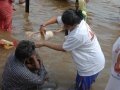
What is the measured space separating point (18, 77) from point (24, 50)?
387mm

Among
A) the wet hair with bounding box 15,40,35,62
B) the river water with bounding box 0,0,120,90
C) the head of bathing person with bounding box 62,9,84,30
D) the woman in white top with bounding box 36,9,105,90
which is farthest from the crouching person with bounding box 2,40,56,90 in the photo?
the river water with bounding box 0,0,120,90

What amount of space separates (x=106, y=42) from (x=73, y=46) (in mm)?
3224

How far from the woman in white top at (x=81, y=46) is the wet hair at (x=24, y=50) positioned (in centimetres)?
28

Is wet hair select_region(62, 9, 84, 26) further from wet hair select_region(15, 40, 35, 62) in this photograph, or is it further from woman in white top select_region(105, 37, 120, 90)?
woman in white top select_region(105, 37, 120, 90)

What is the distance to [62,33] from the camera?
7.72m

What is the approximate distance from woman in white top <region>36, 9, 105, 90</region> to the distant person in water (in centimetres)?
268

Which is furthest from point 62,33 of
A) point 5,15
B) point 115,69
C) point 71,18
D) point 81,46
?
point 115,69

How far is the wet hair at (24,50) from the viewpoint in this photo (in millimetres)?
4152

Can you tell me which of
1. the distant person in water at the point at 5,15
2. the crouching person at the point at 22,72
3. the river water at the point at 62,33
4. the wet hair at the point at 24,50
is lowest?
the river water at the point at 62,33

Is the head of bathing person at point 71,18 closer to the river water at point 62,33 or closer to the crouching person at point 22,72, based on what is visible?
the crouching person at point 22,72

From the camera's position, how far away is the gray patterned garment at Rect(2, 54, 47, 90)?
4.25m

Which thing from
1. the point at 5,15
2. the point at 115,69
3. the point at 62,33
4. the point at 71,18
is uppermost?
the point at 71,18

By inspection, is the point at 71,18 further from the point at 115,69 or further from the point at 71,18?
the point at 115,69

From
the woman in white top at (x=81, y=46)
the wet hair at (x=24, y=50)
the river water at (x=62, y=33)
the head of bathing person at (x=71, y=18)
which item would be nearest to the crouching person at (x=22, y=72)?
the wet hair at (x=24, y=50)
